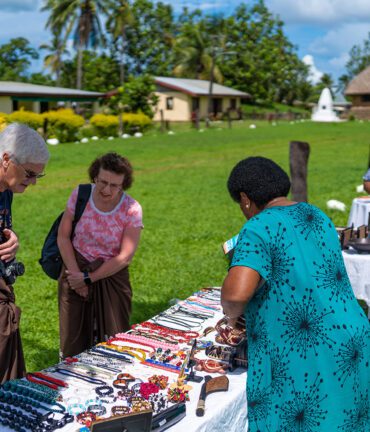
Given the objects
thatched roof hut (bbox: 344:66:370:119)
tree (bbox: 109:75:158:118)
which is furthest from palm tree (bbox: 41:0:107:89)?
thatched roof hut (bbox: 344:66:370:119)

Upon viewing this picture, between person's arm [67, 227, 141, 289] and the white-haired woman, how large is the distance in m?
0.90

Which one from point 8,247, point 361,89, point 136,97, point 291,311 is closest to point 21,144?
point 8,247

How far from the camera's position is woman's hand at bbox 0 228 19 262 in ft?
9.80

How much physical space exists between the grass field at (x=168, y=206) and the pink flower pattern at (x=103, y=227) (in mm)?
1703

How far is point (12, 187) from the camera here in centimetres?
299

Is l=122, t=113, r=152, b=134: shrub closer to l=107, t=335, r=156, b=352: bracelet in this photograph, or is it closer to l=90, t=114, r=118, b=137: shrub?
l=90, t=114, r=118, b=137: shrub

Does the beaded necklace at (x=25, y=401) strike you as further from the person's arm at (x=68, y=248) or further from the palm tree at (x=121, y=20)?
the palm tree at (x=121, y=20)

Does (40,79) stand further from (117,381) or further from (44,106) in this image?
(117,381)

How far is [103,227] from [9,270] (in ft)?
3.42

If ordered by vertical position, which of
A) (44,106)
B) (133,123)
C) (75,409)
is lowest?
(75,409)

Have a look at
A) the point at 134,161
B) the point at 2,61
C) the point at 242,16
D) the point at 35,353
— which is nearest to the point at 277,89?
the point at 242,16

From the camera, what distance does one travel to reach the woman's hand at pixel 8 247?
299cm

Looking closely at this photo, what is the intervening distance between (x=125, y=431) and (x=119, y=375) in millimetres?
589

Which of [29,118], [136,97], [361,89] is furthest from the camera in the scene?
[136,97]
